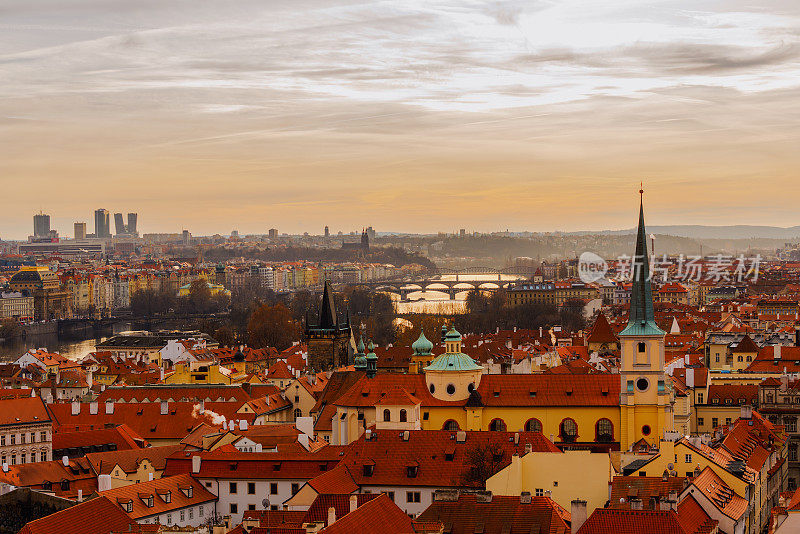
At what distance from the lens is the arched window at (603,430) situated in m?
44.2

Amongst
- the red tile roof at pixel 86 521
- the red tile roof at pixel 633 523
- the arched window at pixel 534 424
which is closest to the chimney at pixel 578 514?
the red tile roof at pixel 633 523

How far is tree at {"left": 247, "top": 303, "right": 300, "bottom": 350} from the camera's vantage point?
347 feet

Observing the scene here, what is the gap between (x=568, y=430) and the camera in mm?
44344

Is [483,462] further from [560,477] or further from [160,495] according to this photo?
[160,495]

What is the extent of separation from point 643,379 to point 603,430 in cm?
204

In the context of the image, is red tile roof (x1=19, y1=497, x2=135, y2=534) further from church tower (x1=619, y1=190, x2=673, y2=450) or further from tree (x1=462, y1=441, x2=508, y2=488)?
church tower (x1=619, y1=190, x2=673, y2=450)

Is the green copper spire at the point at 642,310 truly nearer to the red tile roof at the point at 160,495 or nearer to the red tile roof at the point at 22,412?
the red tile roof at the point at 160,495

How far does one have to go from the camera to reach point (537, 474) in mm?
32750

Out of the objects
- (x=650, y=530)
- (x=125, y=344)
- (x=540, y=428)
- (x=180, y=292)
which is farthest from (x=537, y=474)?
(x=180, y=292)

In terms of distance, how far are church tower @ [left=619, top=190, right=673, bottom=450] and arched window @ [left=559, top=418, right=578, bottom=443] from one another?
1463 mm

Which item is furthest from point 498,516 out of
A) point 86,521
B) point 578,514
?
point 86,521

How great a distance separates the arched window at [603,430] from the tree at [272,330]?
201 ft

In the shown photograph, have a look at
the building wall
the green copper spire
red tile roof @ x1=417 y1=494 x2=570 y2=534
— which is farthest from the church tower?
red tile roof @ x1=417 y1=494 x2=570 y2=534

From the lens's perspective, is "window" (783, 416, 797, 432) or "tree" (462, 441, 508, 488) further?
"window" (783, 416, 797, 432)
